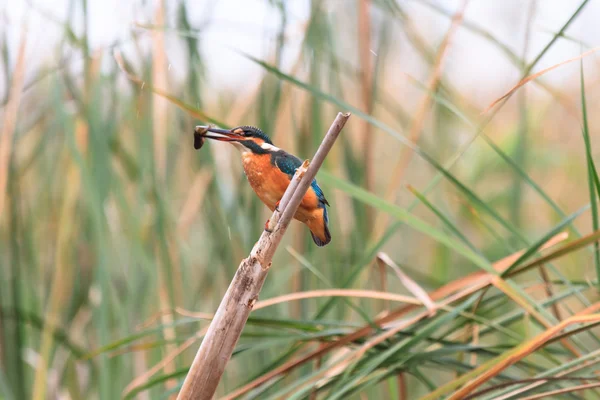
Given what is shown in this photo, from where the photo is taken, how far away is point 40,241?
116cm

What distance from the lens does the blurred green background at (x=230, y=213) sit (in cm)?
65

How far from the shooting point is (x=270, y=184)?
0.35 m

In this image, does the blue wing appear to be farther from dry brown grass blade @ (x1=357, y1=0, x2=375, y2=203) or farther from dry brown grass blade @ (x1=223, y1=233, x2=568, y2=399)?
dry brown grass blade @ (x1=357, y1=0, x2=375, y2=203)

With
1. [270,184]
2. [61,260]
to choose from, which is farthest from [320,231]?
[61,260]

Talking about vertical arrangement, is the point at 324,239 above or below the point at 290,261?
below

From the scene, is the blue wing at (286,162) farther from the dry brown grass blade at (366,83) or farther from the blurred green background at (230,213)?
the dry brown grass blade at (366,83)

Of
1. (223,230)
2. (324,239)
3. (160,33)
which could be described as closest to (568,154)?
(223,230)

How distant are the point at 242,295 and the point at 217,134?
0.09 metres

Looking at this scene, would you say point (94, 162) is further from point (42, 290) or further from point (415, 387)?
point (415, 387)

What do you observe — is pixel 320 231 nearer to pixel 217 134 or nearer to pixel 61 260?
pixel 217 134

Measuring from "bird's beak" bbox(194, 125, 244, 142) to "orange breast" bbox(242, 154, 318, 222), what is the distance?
20 mm

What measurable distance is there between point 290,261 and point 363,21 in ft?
1.46

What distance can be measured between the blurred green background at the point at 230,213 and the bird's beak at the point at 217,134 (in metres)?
0.17

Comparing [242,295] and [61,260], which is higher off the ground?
[61,260]
